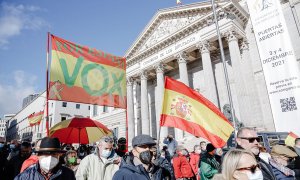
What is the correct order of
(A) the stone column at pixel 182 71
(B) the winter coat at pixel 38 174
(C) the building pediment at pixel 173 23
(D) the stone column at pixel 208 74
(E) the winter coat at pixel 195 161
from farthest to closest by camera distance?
(A) the stone column at pixel 182 71 < (C) the building pediment at pixel 173 23 < (D) the stone column at pixel 208 74 < (E) the winter coat at pixel 195 161 < (B) the winter coat at pixel 38 174

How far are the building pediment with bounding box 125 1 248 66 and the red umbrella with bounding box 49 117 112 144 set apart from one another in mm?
12650

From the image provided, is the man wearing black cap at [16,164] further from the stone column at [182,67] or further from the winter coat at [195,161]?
the stone column at [182,67]

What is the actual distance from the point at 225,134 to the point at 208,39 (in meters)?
14.0

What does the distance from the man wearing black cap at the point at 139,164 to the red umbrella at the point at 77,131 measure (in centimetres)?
535

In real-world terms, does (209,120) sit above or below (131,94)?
below

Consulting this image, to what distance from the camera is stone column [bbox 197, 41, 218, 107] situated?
16125 mm

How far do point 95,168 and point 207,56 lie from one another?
49.8ft

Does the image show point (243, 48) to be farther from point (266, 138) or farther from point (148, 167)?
point (148, 167)

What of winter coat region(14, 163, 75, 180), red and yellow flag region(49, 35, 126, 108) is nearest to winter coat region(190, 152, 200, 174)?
red and yellow flag region(49, 35, 126, 108)

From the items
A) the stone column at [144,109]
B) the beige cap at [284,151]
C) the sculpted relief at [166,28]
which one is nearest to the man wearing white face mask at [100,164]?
the beige cap at [284,151]

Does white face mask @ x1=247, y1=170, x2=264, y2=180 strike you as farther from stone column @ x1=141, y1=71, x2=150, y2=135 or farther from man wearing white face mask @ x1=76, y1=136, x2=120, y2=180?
stone column @ x1=141, y1=71, x2=150, y2=135

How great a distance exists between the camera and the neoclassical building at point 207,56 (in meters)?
16.0

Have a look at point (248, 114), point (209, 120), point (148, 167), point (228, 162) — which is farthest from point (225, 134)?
point (248, 114)

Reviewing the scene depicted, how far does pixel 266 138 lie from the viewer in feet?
28.3
